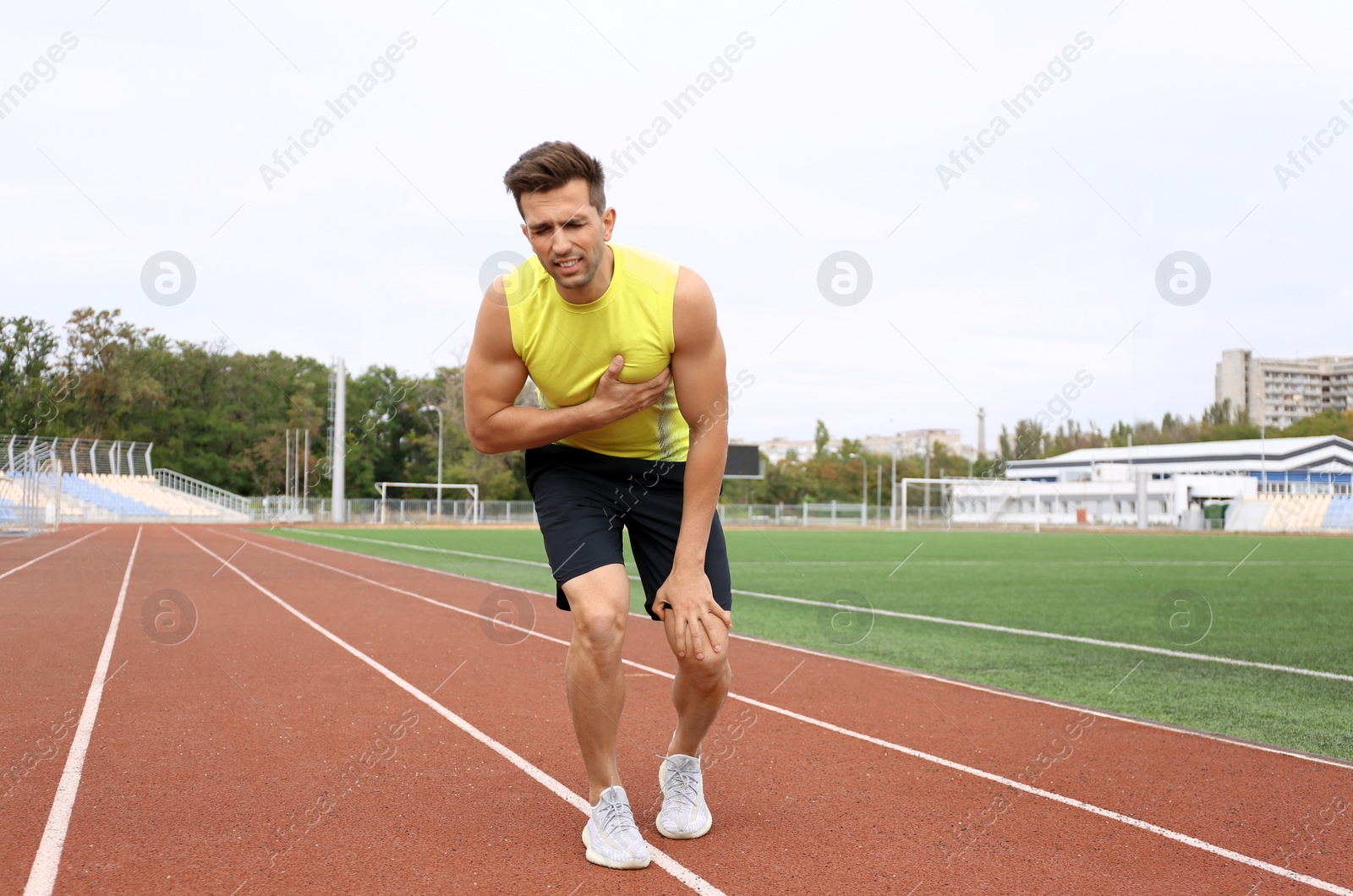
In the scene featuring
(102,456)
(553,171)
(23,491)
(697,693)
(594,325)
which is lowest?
(697,693)

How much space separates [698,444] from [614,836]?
50.8 inches

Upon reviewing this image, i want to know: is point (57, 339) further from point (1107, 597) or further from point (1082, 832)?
point (1082, 832)

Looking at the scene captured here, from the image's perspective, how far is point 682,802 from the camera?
3.66m

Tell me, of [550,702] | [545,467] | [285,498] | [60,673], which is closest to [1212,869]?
[545,467]

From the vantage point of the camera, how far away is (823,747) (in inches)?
204

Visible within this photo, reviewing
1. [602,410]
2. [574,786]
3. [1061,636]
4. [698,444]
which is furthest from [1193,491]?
[602,410]

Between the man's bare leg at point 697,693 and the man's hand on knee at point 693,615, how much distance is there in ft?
0.15

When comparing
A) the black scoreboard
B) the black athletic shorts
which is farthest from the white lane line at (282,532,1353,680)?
the black scoreboard

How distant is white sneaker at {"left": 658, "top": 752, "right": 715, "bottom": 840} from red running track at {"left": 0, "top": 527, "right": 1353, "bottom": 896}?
0.05 m

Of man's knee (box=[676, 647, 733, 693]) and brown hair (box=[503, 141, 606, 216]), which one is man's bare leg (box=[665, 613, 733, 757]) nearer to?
man's knee (box=[676, 647, 733, 693])

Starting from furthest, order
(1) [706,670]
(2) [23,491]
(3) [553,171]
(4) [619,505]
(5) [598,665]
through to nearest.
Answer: (2) [23,491] < (4) [619,505] < (1) [706,670] < (5) [598,665] < (3) [553,171]

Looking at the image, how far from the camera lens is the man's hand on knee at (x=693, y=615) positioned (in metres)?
3.35

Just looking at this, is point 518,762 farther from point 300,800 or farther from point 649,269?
point 649,269

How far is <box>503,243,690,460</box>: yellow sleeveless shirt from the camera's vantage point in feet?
10.8
